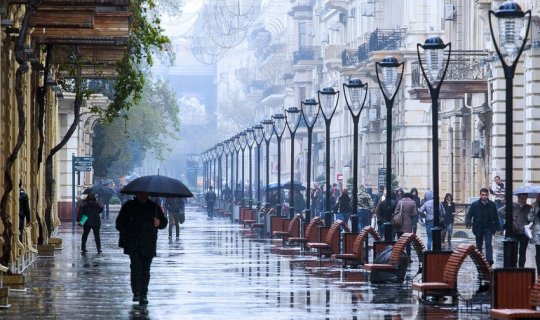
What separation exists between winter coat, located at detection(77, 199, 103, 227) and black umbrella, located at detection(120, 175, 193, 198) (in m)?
15.9

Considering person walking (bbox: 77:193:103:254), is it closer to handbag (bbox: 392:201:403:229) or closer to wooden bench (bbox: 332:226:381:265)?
handbag (bbox: 392:201:403:229)

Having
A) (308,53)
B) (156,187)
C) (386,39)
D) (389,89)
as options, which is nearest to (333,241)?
(389,89)

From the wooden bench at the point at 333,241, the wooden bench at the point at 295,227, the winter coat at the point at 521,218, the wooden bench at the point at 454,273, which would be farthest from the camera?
the wooden bench at the point at 295,227

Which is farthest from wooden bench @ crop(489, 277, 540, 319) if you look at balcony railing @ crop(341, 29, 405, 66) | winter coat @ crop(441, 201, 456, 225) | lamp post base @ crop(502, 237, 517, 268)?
balcony railing @ crop(341, 29, 405, 66)

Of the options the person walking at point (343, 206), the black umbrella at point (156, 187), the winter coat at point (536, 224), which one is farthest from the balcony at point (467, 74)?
the black umbrella at point (156, 187)

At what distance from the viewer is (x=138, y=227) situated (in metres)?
21.8

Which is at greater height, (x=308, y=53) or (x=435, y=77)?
(x=308, y=53)

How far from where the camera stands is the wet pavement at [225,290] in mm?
20411

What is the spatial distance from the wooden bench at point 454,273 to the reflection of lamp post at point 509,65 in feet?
5.68

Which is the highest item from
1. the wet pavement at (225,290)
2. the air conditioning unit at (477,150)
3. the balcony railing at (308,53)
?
the balcony railing at (308,53)

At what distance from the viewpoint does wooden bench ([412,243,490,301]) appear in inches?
854

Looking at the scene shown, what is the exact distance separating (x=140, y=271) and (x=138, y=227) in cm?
56

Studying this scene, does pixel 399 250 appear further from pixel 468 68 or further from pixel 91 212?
pixel 468 68

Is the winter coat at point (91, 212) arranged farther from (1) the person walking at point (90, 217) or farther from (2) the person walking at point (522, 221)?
(2) the person walking at point (522, 221)
